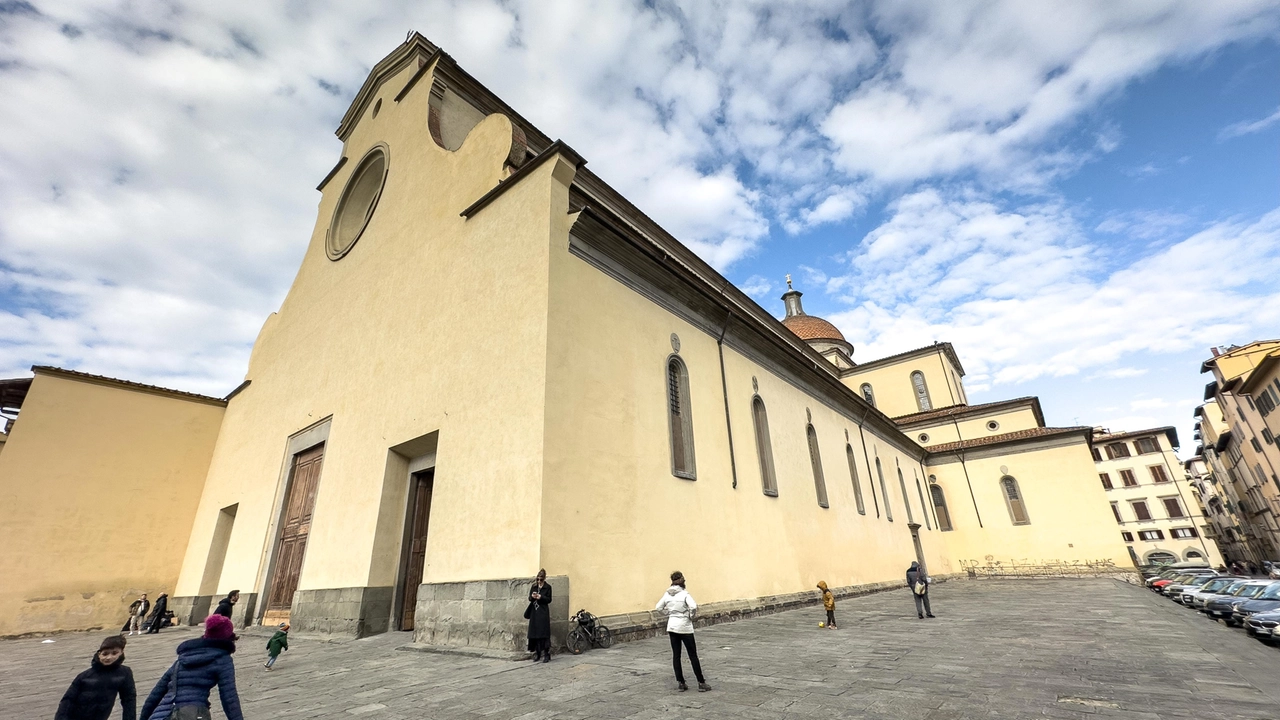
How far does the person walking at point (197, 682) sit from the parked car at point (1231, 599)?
16.3m

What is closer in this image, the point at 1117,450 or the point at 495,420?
the point at 495,420

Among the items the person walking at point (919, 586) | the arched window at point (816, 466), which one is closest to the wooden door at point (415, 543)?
the person walking at point (919, 586)

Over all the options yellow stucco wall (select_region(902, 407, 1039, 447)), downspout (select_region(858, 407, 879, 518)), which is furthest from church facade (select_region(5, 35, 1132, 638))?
yellow stucco wall (select_region(902, 407, 1039, 447))

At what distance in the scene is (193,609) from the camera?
1475 centimetres

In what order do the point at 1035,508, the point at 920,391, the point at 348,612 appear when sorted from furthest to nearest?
the point at 920,391 < the point at 1035,508 < the point at 348,612

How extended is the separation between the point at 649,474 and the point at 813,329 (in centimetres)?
2871

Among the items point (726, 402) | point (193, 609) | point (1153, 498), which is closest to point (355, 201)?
point (193, 609)

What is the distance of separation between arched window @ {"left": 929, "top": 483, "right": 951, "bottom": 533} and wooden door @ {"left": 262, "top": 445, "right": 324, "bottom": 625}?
2709cm

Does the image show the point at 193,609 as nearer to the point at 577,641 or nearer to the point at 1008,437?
the point at 577,641

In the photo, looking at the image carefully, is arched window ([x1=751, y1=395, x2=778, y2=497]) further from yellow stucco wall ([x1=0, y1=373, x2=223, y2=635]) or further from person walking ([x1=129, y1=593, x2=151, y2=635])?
yellow stucco wall ([x1=0, y1=373, x2=223, y2=635])

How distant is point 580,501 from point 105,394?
17.8 m

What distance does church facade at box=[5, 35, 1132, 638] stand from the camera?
789cm

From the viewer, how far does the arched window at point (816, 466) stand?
15.5 meters

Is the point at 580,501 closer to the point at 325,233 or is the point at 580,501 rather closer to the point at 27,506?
the point at 325,233
